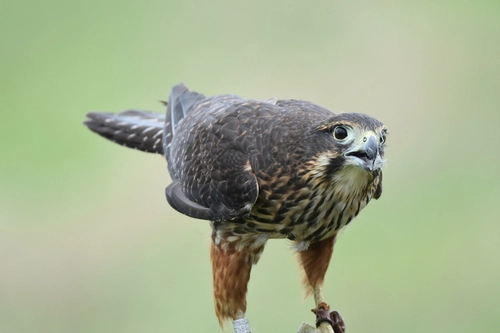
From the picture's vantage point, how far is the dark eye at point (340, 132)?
5793 mm

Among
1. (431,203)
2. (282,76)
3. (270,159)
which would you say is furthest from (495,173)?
(270,159)

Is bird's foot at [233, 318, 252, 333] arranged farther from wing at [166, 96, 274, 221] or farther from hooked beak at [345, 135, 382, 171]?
hooked beak at [345, 135, 382, 171]

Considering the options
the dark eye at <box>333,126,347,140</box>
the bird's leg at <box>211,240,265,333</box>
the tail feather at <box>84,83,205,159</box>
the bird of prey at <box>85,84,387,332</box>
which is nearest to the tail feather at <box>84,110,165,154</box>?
the tail feather at <box>84,83,205,159</box>

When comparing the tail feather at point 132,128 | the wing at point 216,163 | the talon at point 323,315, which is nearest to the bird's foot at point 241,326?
the talon at point 323,315

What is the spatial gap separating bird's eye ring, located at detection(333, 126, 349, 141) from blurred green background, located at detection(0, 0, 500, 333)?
87.4 inches

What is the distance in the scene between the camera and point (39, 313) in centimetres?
1157

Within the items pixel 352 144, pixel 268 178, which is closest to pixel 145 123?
pixel 268 178

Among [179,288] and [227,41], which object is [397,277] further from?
[227,41]

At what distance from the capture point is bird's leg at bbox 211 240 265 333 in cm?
676

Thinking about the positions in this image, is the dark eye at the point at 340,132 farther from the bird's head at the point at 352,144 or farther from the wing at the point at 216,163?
the wing at the point at 216,163

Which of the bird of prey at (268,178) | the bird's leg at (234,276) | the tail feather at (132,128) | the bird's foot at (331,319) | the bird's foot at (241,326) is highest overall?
the tail feather at (132,128)

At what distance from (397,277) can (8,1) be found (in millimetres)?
10804

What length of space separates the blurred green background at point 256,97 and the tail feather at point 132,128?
0.85 m

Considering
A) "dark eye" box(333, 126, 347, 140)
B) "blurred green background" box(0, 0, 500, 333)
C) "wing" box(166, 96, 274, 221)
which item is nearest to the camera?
"dark eye" box(333, 126, 347, 140)
